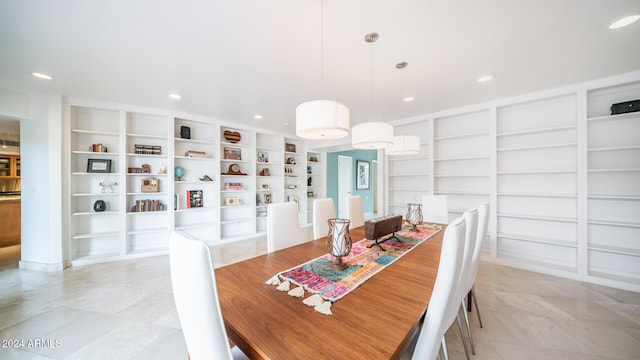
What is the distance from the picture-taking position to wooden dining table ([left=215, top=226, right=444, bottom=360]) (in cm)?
70

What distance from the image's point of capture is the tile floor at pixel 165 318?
1634 millimetres

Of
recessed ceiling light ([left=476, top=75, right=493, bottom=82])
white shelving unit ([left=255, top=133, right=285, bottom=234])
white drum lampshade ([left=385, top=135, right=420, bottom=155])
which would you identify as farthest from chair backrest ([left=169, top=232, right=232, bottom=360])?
white shelving unit ([left=255, top=133, right=285, bottom=234])

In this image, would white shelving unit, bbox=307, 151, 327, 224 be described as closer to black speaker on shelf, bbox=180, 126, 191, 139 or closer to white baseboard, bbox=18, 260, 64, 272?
black speaker on shelf, bbox=180, 126, 191, 139

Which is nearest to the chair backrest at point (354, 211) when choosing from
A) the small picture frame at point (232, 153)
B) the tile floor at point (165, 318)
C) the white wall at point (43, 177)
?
the tile floor at point (165, 318)

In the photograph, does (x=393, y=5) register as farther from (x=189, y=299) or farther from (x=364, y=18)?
(x=189, y=299)

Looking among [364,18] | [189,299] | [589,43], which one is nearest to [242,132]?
[364,18]

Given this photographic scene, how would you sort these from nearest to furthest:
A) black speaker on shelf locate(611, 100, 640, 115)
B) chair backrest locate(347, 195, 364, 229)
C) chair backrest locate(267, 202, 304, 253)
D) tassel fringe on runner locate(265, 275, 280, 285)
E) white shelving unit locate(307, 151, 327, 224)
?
tassel fringe on runner locate(265, 275, 280, 285)
chair backrest locate(267, 202, 304, 253)
black speaker on shelf locate(611, 100, 640, 115)
chair backrest locate(347, 195, 364, 229)
white shelving unit locate(307, 151, 327, 224)

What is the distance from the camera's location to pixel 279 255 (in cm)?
161

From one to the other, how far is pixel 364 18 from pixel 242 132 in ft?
13.0

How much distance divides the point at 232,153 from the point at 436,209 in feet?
13.1

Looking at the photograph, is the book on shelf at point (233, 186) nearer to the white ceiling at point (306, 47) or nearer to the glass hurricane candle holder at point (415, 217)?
the white ceiling at point (306, 47)

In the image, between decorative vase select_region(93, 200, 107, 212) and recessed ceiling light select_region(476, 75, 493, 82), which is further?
decorative vase select_region(93, 200, 107, 212)

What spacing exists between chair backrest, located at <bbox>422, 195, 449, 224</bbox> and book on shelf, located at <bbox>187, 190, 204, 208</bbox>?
3.94 metres

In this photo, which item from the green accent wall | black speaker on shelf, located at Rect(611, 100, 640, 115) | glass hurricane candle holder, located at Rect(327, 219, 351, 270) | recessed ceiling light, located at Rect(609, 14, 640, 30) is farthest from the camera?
the green accent wall
